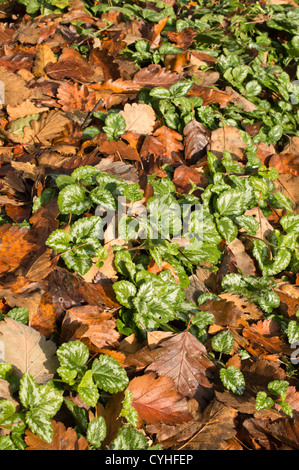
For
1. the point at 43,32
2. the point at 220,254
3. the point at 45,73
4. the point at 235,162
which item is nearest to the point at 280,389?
the point at 220,254

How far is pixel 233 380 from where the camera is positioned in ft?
5.83

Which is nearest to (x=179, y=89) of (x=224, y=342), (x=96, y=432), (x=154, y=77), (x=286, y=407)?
(x=154, y=77)

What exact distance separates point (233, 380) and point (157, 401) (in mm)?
391

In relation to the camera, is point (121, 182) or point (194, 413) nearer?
point (194, 413)

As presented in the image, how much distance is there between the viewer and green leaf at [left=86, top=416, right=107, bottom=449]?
1.43m

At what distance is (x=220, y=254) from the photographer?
2219mm

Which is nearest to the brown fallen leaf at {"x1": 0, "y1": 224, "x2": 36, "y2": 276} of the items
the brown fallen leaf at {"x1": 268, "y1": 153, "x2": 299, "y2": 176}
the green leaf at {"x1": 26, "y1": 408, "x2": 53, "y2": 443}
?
the green leaf at {"x1": 26, "y1": 408, "x2": 53, "y2": 443}

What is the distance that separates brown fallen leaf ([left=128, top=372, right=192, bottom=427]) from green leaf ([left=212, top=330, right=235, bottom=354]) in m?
0.32

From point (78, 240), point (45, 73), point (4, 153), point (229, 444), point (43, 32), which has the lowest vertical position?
point (229, 444)

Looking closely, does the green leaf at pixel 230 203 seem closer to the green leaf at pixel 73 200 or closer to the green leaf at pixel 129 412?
the green leaf at pixel 73 200

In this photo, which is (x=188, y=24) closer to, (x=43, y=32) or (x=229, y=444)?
(x=43, y=32)

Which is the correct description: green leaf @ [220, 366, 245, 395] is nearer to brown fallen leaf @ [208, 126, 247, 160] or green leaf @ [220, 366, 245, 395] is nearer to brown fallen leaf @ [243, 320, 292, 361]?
brown fallen leaf @ [243, 320, 292, 361]

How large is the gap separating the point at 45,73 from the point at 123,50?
0.71m

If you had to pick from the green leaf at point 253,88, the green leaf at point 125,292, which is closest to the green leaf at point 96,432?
the green leaf at point 125,292
